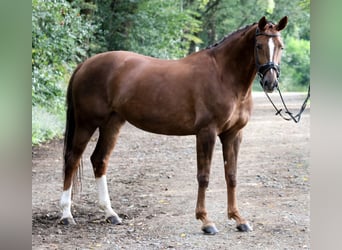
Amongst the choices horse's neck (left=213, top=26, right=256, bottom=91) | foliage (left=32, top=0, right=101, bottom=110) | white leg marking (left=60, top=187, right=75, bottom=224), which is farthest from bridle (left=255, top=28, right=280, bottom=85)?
foliage (left=32, top=0, right=101, bottom=110)

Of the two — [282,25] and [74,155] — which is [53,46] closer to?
[74,155]

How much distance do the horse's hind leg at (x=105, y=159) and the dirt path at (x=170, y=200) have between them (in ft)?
0.31

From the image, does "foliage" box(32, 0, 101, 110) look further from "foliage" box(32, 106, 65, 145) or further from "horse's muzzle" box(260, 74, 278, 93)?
"horse's muzzle" box(260, 74, 278, 93)

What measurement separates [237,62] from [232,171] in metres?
0.69

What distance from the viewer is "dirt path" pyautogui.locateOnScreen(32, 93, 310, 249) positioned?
2.86m

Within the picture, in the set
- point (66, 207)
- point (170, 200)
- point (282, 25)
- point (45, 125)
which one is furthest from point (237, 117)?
point (45, 125)

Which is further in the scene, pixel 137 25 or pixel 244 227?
pixel 137 25

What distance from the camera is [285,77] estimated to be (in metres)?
16.2

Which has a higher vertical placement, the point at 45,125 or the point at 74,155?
the point at 74,155

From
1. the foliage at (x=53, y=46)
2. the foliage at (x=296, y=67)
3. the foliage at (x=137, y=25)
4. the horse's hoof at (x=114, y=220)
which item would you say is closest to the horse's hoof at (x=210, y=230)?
the horse's hoof at (x=114, y=220)

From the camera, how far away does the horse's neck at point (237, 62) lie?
283cm

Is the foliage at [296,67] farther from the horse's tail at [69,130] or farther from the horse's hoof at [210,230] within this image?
the horse's hoof at [210,230]

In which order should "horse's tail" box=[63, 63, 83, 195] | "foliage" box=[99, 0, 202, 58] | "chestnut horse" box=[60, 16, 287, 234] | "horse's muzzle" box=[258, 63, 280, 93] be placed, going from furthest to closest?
"foliage" box=[99, 0, 202, 58] < "horse's tail" box=[63, 63, 83, 195] < "chestnut horse" box=[60, 16, 287, 234] < "horse's muzzle" box=[258, 63, 280, 93]

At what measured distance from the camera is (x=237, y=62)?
2869 millimetres
